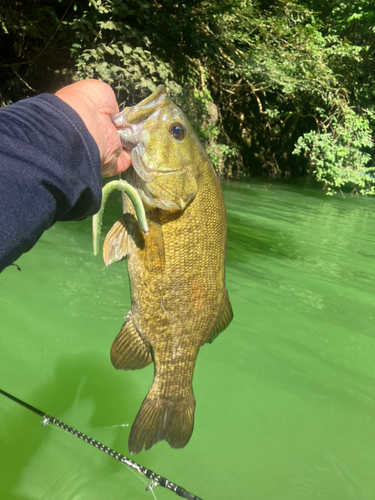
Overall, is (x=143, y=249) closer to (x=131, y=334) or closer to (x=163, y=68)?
(x=131, y=334)

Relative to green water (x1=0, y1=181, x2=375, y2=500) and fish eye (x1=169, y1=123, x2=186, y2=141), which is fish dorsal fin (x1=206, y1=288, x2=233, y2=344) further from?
green water (x1=0, y1=181, x2=375, y2=500)

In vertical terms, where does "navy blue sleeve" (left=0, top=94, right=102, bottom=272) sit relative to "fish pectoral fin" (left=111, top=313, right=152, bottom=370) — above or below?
above

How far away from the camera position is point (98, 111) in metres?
1.42

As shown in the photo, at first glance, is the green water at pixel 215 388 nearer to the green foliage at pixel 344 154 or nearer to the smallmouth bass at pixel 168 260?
the smallmouth bass at pixel 168 260

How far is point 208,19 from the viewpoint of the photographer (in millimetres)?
10195

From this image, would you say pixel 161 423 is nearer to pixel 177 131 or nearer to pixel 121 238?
pixel 121 238

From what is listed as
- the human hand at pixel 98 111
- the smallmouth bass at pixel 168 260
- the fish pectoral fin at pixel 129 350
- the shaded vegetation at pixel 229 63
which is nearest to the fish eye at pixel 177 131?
the smallmouth bass at pixel 168 260

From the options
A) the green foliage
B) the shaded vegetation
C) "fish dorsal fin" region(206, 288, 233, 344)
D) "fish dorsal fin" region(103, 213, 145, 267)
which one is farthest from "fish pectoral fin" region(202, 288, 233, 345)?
the green foliage

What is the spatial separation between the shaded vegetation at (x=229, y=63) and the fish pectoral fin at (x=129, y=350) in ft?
24.5

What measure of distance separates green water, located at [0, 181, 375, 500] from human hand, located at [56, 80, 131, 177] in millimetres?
1743

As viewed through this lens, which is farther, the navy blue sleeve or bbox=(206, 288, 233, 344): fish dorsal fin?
bbox=(206, 288, 233, 344): fish dorsal fin

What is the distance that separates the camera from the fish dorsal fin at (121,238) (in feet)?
6.01

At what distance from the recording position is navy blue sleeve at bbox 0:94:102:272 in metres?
1.01

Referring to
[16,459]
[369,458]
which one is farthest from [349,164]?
[16,459]
